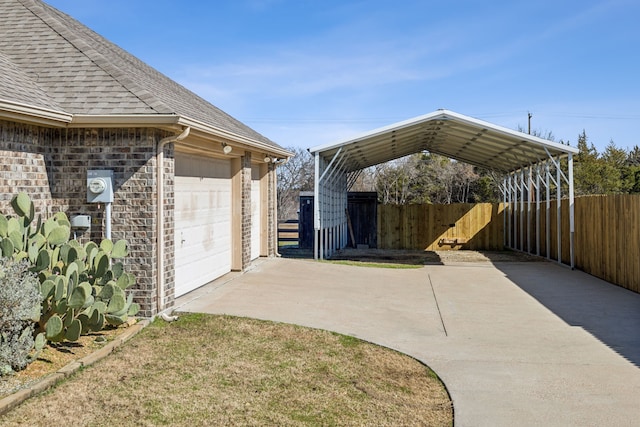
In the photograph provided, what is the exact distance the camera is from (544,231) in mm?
18141

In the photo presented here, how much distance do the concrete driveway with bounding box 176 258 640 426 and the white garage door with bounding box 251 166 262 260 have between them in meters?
0.58

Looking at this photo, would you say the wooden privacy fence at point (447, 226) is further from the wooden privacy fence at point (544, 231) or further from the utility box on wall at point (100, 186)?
the utility box on wall at point (100, 186)

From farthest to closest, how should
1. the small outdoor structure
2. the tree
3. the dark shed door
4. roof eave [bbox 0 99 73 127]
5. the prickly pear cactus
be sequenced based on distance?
the tree → the dark shed door → the small outdoor structure → roof eave [bbox 0 99 73 127] → the prickly pear cactus

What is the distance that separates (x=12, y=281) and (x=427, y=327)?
17.7ft

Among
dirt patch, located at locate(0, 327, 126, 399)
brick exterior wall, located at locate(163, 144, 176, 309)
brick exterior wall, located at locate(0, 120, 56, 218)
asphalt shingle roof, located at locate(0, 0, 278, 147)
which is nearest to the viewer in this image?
dirt patch, located at locate(0, 327, 126, 399)

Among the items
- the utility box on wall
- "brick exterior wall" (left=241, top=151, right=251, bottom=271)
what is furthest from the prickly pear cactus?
"brick exterior wall" (left=241, top=151, right=251, bottom=271)

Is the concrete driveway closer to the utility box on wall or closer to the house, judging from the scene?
the house

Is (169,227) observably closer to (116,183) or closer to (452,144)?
(116,183)

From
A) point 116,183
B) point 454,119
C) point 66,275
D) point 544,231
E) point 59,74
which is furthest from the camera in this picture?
point 544,231

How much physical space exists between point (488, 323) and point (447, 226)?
14.9 meters

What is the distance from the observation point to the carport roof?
15172mm

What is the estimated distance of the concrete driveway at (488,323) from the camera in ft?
17.5

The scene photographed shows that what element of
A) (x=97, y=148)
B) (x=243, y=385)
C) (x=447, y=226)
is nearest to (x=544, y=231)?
(x=447, y=226)

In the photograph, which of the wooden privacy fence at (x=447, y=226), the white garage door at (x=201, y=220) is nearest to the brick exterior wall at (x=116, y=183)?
the white garage door at (x=201, y=220)
